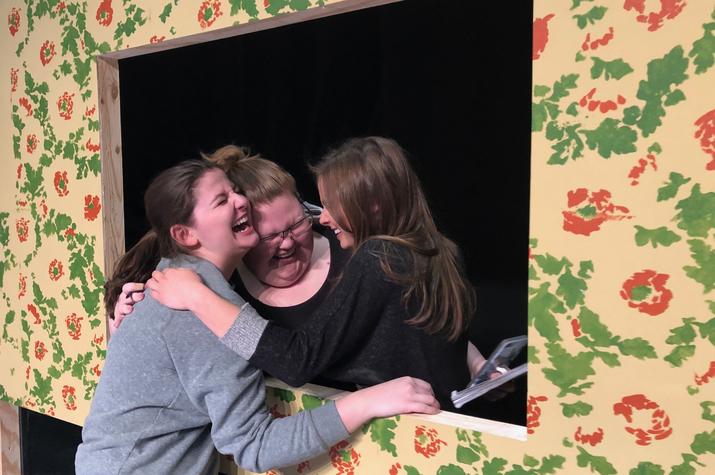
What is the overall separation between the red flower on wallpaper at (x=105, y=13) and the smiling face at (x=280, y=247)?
27.0 inches

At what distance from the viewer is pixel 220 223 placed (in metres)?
1.38

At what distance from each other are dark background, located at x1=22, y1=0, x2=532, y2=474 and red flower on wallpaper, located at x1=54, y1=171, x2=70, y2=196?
51cm

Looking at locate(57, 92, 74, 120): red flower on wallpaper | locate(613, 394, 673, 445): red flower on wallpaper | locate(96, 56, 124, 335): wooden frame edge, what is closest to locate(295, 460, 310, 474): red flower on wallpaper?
locate(613, 394, 673, 445): red flower on wallpaper

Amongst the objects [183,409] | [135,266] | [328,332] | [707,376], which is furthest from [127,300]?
[707,376]

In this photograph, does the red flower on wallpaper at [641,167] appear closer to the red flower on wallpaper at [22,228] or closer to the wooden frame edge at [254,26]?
the wooden frame edge at [254,26]

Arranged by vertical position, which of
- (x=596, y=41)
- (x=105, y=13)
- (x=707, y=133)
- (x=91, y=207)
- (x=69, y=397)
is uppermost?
(x=105, y=13)

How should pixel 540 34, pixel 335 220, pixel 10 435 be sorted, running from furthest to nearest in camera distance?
pixel 10 435 → pixel 335 220 → pixel 540 34

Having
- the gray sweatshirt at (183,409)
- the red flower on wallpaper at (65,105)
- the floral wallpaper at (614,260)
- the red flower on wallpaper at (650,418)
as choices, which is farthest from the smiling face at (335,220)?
the red flower on wallpaper at (65,105)

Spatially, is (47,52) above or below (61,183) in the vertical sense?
above

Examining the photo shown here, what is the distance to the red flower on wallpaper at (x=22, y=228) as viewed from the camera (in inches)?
77.4

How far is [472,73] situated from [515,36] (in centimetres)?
9

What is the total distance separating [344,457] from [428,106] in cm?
69

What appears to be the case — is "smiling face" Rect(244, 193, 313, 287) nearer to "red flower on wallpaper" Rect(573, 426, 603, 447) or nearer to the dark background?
the dark background

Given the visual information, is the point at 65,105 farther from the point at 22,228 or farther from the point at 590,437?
the point at 590,437
